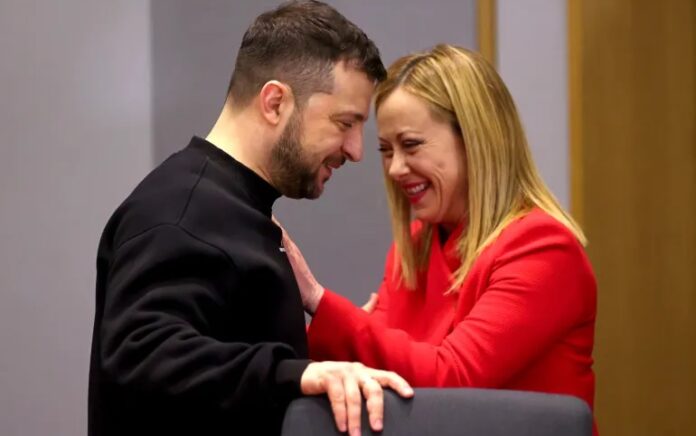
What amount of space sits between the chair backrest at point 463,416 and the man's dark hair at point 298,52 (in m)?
0.50

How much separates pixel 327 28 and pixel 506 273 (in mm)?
479

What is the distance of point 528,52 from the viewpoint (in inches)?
96.8

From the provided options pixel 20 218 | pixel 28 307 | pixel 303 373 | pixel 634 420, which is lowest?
pixel 634 420

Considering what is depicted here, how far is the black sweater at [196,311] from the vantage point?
111cm

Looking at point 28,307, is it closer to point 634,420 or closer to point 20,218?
point 20,218

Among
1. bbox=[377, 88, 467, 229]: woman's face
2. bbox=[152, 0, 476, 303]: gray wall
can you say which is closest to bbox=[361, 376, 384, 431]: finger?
bbox=[377, 88, 467, 229]: woman's face

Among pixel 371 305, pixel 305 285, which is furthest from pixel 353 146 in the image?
pixel 371 305

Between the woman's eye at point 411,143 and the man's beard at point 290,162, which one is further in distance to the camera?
the woman's eye at point 411,143

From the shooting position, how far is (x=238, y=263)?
Answer: 121 cm

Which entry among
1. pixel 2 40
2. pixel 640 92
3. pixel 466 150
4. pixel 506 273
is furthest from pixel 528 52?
pixel 2 40

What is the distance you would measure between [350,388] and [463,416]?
0.12m

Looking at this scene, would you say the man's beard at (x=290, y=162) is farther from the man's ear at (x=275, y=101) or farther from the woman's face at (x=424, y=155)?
the woman's face at (x=424, y=155)

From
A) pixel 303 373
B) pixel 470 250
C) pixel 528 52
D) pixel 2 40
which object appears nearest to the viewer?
pixel 303 373

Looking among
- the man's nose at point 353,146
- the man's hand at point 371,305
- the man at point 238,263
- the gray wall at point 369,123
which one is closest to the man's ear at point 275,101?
the man at point 238,263
